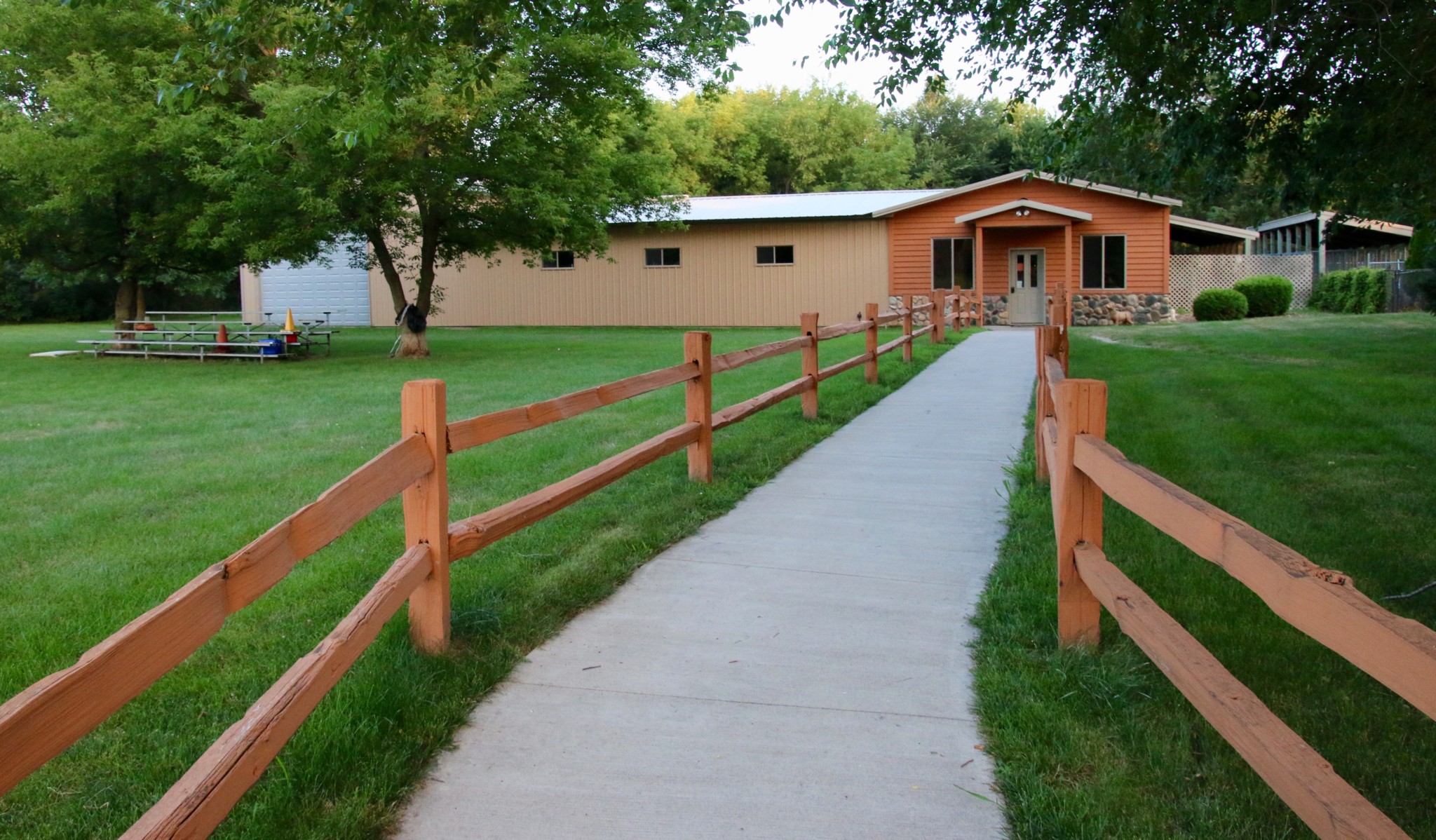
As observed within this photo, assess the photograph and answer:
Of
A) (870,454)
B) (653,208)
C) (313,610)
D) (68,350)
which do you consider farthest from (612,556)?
(68,350)

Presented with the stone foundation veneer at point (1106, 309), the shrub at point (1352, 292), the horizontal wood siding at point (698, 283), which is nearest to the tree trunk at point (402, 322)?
the horizontal wood siding at point (698, 283)

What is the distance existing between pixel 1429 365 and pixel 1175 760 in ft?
39.6

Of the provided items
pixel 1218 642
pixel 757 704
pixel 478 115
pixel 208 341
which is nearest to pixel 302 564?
pixel 757 704

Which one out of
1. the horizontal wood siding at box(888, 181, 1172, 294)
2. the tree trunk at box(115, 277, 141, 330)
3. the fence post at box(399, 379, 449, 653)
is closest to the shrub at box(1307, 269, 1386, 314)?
the horizontal wood siding at box(888, 181, 1172, 294)

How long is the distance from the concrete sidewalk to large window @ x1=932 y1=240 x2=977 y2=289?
75.5 feet

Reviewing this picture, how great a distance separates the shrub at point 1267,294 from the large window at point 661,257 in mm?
13727

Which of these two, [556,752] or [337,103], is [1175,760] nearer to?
[556,752]

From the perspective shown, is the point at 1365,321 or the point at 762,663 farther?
the point at 1365,321

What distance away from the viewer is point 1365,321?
71.0 ft

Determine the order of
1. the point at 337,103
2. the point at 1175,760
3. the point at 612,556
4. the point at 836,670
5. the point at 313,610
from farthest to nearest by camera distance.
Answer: the point at 337,103
the point at 612,556
the point at 313,610
the point at 836,670
the point at 1175,760

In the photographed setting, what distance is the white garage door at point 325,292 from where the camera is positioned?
34500 millimetres

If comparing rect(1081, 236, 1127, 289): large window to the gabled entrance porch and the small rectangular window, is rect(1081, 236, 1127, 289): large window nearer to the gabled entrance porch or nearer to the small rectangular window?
the gabled entrance porch

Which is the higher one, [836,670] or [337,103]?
[337,103]

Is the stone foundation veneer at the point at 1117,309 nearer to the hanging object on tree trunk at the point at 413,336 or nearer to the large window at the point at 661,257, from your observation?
the large window at the point at 661,257
